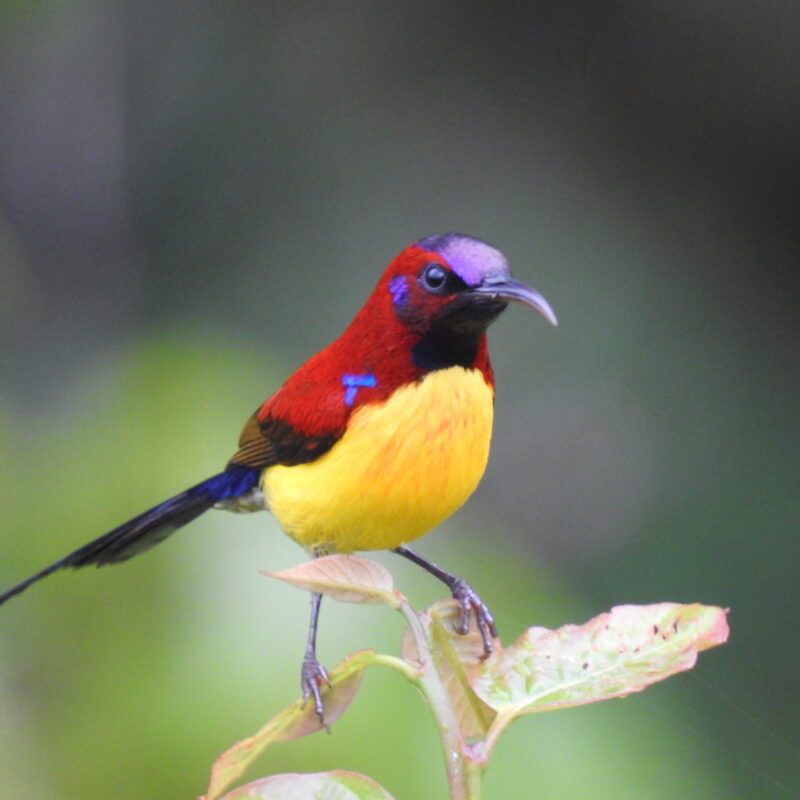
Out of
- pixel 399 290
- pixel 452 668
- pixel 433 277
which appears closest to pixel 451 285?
pixel 433 277

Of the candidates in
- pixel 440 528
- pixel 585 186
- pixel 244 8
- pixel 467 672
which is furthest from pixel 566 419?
pixel 467 672

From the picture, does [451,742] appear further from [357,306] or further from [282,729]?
[357,306]

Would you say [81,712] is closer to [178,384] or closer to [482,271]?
[178,384]

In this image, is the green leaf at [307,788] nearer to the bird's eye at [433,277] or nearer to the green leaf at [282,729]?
the green leaf at [282,729]

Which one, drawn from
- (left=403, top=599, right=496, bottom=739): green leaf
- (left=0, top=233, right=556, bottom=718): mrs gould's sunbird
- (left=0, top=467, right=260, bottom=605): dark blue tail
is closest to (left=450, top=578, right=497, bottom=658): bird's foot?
Answer: (left=0, top=233, right=556, bottom=718): mrs gould's sunbird

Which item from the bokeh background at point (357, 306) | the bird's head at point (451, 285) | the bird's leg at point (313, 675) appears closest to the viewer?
the bird's leg at point (313, 675)

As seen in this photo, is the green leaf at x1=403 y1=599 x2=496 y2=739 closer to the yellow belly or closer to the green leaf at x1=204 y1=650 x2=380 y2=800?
the green leaf at x1=204 y1=650 x2=380 y2=800

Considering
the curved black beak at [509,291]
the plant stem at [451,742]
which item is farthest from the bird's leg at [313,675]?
the curved black beak at [509,291]
